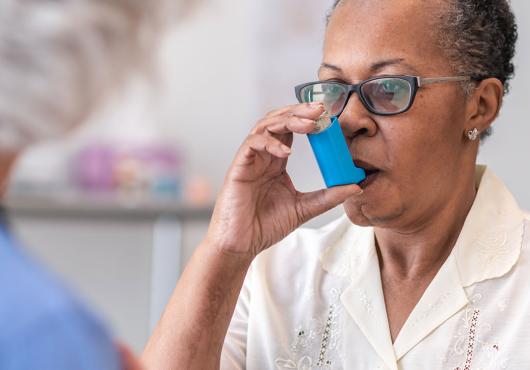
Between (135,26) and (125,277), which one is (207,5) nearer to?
(135,26)

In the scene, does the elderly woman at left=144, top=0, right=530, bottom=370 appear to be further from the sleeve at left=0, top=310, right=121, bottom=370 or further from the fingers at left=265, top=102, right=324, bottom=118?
the sleeve at left=0, top=310, right=121, bottom=370

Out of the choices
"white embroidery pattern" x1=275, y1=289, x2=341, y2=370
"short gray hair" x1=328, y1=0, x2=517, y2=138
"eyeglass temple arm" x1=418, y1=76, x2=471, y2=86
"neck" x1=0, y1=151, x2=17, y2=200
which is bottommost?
"white embroidery pattern" x1=275, y1=289, x2=341, y2=370

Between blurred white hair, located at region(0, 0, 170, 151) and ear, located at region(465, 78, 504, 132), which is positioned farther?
ear, located at region(465, 78, 504, 132)

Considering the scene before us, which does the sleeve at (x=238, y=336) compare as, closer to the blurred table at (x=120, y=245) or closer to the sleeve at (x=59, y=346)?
the sleeve at (x=59, y=346)

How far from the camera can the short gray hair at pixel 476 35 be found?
1522 mm

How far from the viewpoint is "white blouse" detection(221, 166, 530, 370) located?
1493 mm

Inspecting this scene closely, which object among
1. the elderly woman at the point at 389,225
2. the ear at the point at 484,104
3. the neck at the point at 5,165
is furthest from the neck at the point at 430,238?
the neck at the point at 5,165

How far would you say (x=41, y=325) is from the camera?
555 millimetres

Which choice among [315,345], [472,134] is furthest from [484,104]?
[315,345]

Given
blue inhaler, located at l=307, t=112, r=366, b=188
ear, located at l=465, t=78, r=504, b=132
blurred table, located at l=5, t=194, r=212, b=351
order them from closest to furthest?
blue inhaler, located at l=307, t=112, r=366, b=188 → ear, located at l=465, t=78, r=504, b=132 → blurred table, located at l=5, t=194, r=212, b=351

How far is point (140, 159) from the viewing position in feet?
10.8

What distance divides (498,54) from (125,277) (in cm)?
215

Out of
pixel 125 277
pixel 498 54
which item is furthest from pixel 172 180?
pixel 498 54

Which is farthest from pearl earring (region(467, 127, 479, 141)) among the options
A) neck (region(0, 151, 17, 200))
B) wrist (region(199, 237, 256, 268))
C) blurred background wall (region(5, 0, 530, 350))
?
blurred background wall (region(5, 0, 530, 350))
